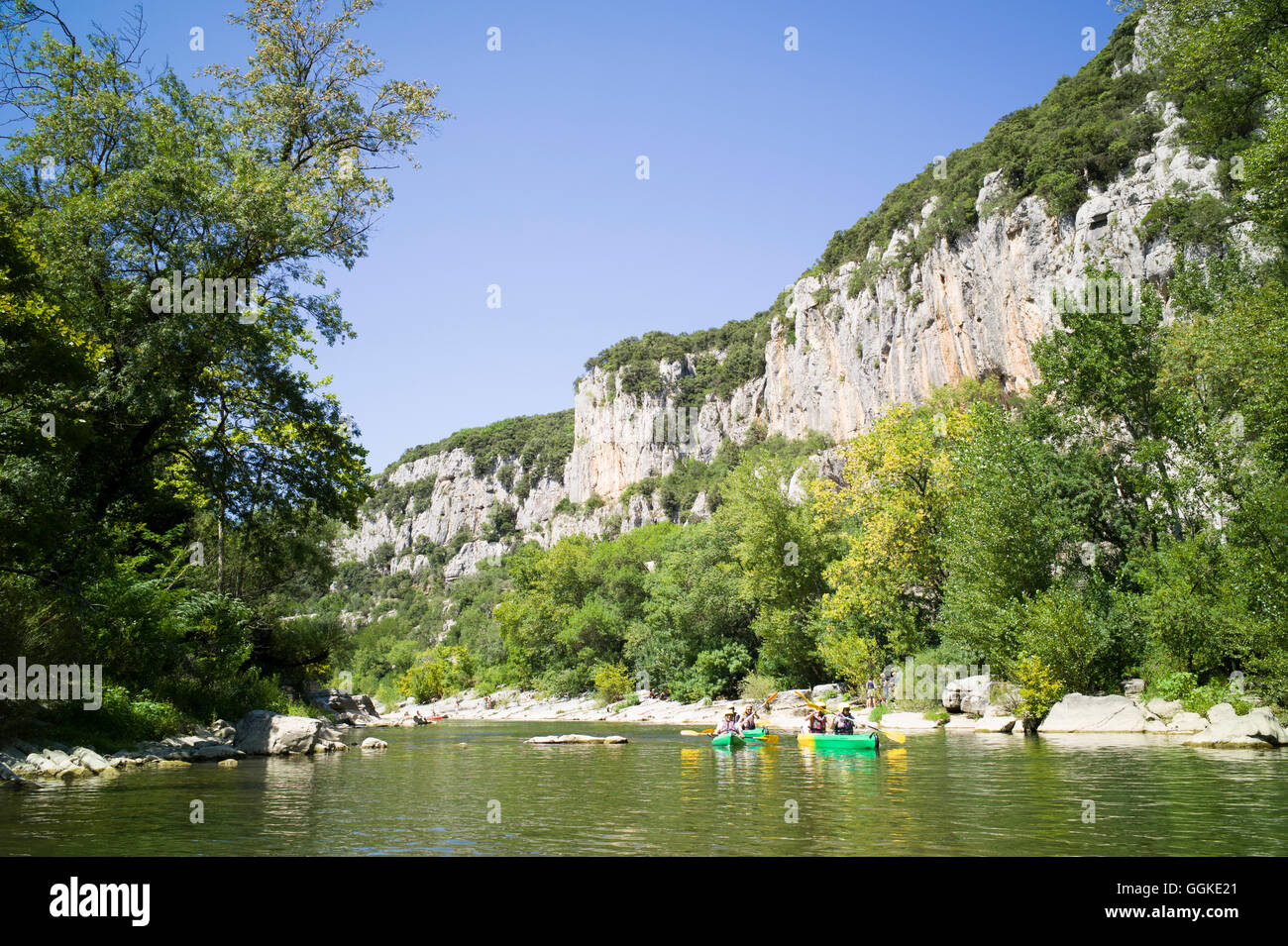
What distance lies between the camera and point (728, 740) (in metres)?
24.2

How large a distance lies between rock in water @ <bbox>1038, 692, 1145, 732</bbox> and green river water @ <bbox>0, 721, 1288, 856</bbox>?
285 centimetres

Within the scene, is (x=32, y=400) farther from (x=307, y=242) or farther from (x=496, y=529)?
(x=496, y=529)

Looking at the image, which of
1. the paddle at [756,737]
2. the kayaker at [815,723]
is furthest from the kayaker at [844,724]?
the paddle at [756,737]

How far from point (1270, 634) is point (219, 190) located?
2653 centimetres

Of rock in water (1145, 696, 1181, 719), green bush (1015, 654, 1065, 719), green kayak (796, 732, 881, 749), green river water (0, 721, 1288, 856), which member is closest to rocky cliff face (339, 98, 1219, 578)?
green bush (1015, 654, 1065, 719)

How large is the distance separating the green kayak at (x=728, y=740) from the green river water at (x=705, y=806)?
2.64 meters

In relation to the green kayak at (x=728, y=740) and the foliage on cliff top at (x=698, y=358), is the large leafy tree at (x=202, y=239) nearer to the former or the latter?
the green kayak at (x=728, y=740)

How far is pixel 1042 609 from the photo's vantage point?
1049 inches

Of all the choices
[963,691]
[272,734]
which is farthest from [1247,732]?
[272,734]

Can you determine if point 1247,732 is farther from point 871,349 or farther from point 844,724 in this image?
point 871,349

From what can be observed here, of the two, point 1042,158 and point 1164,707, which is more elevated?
point 1042,158

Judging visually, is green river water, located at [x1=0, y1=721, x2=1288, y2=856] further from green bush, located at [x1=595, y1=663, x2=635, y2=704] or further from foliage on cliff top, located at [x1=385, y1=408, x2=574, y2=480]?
foliage on cliff top, located at [x1=385, y1=408, x2=574, y2=480]

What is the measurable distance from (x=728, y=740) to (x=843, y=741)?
13.2ft
